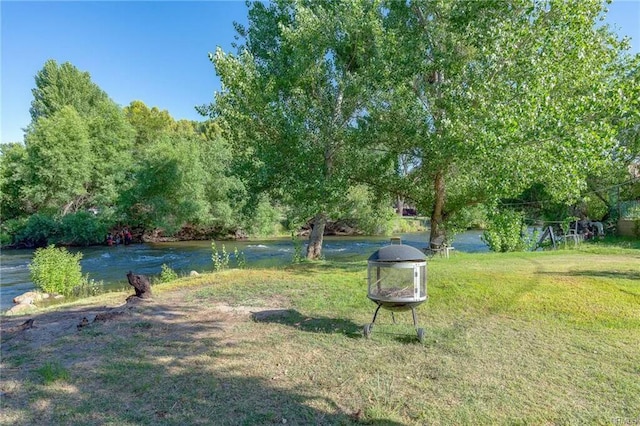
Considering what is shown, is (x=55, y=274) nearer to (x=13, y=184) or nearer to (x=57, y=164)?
(x=57, y=164)

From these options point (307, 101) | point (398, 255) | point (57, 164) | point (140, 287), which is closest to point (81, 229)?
point (57, 164)

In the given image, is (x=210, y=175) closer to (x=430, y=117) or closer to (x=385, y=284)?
(x=430, y=117)

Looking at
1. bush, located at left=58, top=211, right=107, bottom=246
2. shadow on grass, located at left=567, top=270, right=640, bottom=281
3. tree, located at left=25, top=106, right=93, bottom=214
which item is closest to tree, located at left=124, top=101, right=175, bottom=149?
tree, located at left=25, top=106, right=93, bottom=214

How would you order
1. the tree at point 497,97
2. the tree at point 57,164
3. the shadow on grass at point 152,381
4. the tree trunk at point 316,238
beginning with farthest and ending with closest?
1. the tree at point 57,164
2. the tree trunk at point 316,238
3. the tree at point 497,97
4. the shadow on grass at point 152,381

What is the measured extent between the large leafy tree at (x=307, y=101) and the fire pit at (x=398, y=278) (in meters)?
5.26

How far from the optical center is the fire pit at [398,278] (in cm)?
473

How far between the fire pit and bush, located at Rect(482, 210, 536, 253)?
197 inches

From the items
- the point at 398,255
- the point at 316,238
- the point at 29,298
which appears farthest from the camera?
the point at 316,238

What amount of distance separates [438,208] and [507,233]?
234cm

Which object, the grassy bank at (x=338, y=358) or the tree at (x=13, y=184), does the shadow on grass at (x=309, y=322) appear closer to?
the grassy bank at (x=338, y=358)

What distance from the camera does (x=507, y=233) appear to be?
9414mm

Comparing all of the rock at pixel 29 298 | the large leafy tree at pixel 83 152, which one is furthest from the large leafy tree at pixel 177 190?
the rock at pixel 29 298

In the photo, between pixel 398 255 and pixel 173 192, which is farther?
pixel 173 192

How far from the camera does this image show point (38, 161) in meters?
25.7
